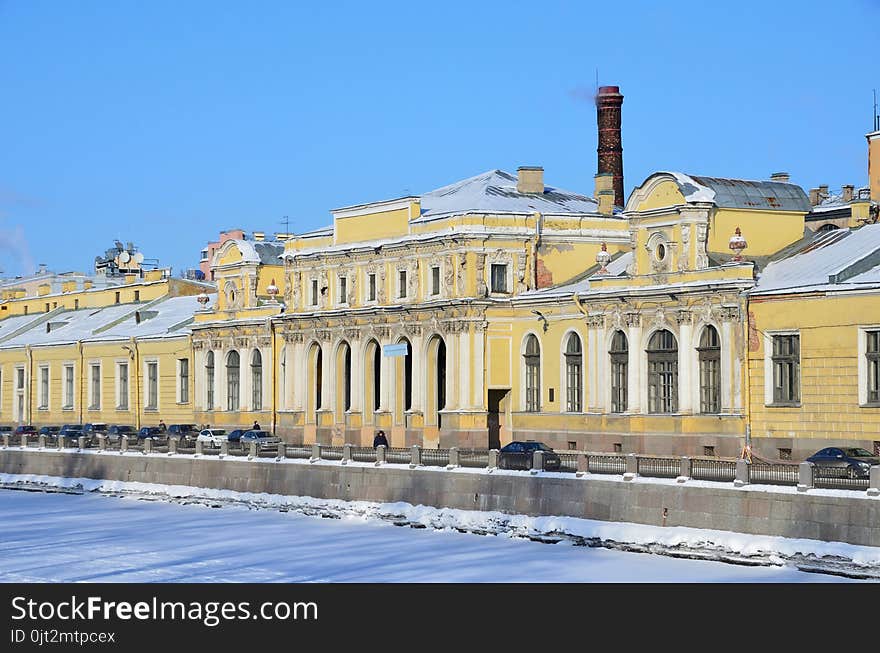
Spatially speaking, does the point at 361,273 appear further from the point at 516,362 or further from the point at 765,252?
the point at 765,252

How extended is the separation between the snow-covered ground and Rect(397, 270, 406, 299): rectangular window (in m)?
11.3

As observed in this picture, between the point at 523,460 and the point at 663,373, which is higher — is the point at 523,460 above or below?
below

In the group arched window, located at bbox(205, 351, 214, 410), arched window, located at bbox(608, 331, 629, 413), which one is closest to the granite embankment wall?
arched window, located at bbox(608, 331, 629, 413)

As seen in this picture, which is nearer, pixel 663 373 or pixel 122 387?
pixel 663 373

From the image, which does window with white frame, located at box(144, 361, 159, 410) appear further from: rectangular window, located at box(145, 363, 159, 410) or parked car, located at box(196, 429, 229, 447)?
parked car, located at box(196, 429, 229, 447)

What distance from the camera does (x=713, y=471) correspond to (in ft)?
144

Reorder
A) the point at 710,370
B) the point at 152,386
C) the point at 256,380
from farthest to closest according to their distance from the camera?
the point at 152,386 < the point at 256,380 < the point at 710,370

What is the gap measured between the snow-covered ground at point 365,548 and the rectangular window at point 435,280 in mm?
10807

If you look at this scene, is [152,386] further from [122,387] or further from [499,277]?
[499,277]

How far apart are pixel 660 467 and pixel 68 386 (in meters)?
49.4

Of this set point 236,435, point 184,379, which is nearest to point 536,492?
point 236,435
